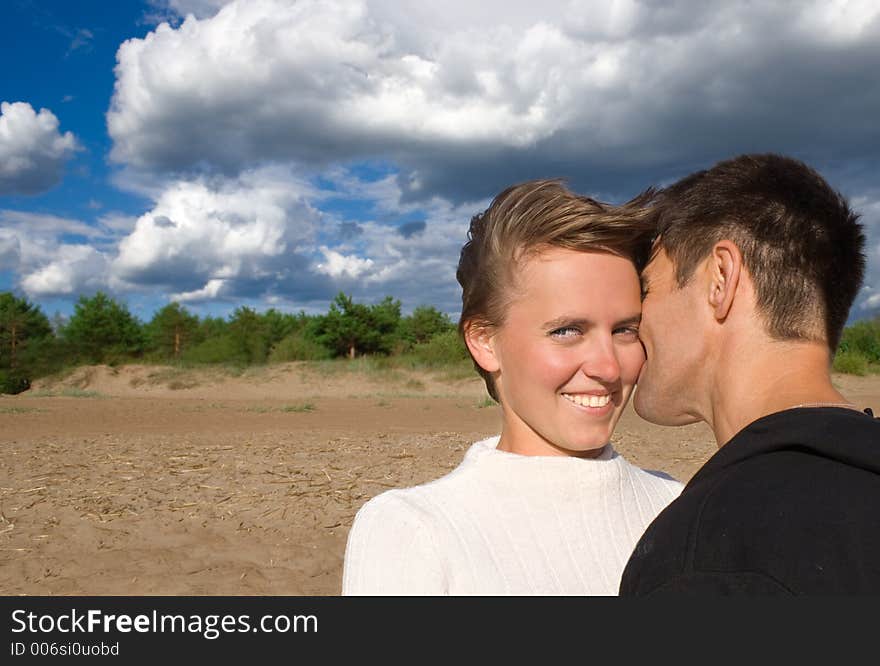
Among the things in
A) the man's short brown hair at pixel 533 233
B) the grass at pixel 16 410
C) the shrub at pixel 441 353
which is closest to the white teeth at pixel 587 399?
the man's short brown hair at pixel 533 233

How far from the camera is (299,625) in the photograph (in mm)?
1647

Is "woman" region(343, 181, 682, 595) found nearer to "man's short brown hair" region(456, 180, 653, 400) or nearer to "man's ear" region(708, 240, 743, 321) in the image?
"man's short brown hair" region(456, 180, 653, 400)

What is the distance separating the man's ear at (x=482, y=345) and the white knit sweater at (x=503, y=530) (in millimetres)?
222

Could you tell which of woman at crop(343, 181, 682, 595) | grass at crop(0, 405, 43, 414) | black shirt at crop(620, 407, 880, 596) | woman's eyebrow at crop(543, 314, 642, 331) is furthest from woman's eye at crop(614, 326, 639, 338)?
grass at crop(0, 405, 43, 414)

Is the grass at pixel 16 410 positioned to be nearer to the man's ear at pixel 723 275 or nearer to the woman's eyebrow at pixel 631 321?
the woman's eyebrow at pixel 631 321

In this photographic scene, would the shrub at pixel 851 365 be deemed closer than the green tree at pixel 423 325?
Yes

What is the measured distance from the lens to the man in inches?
44.7

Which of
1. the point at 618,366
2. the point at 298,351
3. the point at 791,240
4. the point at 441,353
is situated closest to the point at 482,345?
the point at 618,366

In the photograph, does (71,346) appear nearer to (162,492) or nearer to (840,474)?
(162,492)

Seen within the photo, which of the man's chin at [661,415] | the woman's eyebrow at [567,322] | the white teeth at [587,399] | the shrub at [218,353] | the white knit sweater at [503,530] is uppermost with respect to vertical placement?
the shrub at [218,353]

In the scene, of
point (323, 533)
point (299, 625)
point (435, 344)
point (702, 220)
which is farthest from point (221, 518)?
point (435, 344)

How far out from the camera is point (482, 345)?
204cm

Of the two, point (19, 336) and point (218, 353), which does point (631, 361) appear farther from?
point (19, 336)

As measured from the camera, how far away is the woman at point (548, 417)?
1.69m
